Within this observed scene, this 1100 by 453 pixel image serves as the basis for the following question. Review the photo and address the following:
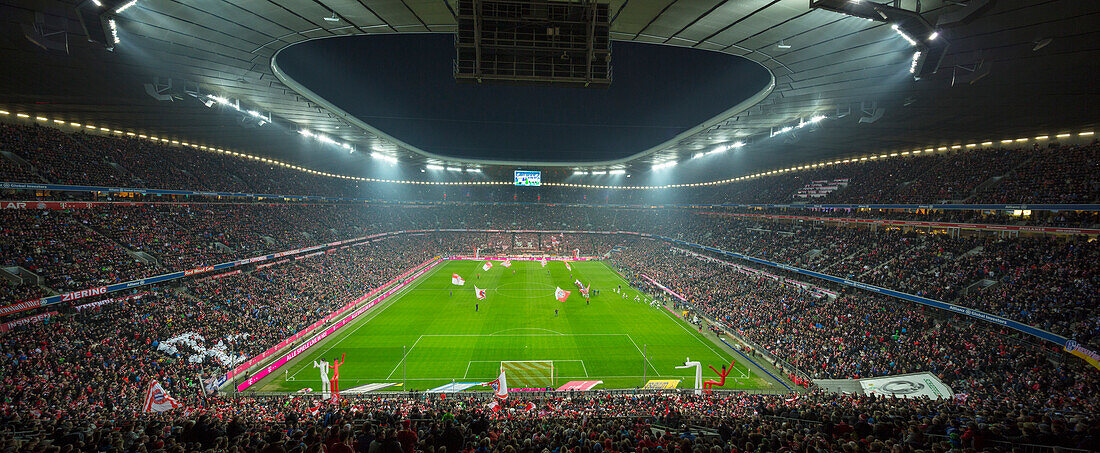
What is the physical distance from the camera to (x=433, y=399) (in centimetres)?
1702

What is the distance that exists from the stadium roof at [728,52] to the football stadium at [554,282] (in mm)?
159

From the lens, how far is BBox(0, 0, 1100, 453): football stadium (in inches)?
382

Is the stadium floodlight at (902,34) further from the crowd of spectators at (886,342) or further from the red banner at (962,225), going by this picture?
the red banner at (962,225)

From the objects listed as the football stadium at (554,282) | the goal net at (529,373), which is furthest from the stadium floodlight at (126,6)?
the goal net at (529,373)

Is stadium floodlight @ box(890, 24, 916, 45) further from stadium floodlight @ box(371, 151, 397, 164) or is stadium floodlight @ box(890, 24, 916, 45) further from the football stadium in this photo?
stadium floodlight @ box(371, 151, 397, 164)

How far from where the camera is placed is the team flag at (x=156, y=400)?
45.5 ft

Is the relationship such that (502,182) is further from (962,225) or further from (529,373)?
(962,225)

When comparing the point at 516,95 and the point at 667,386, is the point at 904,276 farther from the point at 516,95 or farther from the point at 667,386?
the point at 516,95

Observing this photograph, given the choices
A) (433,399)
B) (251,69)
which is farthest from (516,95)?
(433,399)

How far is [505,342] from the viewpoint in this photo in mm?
26094

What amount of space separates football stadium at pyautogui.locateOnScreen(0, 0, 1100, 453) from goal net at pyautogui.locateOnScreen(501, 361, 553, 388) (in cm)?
27

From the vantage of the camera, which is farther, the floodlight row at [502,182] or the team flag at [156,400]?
the floodlight row at [502,182]

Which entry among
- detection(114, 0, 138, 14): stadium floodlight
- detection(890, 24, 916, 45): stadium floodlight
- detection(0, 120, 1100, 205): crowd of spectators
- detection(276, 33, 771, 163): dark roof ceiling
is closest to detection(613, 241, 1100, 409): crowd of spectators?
detection(0, 120, 1100, 205): crowd of spectators

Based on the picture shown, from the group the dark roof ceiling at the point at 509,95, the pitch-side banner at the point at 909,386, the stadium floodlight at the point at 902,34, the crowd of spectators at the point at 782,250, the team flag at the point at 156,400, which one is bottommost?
the pitch-side banner at the point at 909,386
